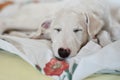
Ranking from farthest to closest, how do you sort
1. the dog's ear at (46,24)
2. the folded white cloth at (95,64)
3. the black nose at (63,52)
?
the dog's ear at (46,24)
the black nose at (63,52)
the folded white cloth at (95,64)

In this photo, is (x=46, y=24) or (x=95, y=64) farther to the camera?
(x=46, y=24)

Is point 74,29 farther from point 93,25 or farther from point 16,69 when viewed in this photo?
point 16,69

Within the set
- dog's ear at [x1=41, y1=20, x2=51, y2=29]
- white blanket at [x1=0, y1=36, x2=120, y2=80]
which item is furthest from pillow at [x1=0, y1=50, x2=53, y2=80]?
dog's ear at [x1=41, y1=20, x2=51, y2=29]

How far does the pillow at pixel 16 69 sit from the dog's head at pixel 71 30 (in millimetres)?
114

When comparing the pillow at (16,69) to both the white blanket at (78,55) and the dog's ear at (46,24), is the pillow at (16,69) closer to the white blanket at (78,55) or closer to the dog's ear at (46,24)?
the white blanket at (78,55)

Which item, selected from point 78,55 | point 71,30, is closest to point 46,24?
point 71,30

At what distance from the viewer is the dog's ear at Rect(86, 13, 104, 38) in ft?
3.44

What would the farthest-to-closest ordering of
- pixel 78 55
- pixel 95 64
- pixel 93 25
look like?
pixel 93 25, pixel 78 55, pixel 95 64

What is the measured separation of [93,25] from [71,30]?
0.10 meters

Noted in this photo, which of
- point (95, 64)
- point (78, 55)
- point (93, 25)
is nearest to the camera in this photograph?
point (95, 64)

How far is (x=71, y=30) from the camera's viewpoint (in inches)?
40.5

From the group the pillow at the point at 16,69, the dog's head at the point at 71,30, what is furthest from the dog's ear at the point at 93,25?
the pillow at the point at 16,69

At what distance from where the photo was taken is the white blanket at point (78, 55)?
2.76ft

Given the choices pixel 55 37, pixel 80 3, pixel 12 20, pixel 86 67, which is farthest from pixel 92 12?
pixel 12 20
